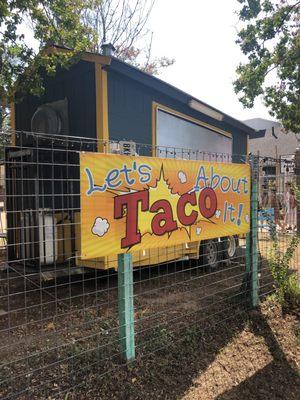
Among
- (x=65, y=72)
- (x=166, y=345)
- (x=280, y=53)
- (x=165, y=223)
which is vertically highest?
(x=280, y=53)

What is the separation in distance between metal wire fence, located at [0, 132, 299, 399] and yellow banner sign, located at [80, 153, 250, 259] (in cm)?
22

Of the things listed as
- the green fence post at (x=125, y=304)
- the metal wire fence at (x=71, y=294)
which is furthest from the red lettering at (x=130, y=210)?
the metal wire fence at (x=71, y=294)

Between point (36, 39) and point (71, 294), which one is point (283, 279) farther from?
point (36, 39)

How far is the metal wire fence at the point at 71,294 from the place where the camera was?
318 cm

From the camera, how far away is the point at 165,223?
3.64 meters

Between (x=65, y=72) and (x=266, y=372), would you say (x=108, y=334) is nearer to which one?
(x=266, y=372)

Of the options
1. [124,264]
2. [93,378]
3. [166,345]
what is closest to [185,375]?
[166,345]

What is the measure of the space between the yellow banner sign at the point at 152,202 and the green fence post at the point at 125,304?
150 mm

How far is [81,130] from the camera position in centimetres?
605

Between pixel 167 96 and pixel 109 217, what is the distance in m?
4.43

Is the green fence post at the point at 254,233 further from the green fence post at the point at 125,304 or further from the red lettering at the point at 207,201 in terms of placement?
the green fence post at the point at 125,304

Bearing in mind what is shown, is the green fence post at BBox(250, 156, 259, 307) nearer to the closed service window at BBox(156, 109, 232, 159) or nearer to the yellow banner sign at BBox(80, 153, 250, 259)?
the yellow banner sign at BBox(80, 153, 250, 259)

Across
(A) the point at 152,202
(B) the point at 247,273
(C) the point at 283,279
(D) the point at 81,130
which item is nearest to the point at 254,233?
(B) the point at 247,273

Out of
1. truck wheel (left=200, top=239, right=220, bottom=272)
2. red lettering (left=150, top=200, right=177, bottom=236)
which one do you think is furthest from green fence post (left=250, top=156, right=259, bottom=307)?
truck wheel (left=200, top=239, right=220, bottom=272)
